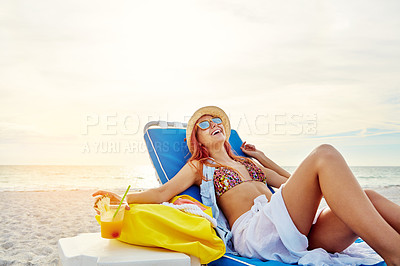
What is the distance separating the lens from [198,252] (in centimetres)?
182

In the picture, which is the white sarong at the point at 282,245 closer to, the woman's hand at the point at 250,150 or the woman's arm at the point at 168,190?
the woman's arm at the point at 168,190

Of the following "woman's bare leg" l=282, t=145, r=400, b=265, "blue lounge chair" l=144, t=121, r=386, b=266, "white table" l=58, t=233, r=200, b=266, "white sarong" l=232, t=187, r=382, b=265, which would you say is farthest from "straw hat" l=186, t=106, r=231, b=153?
"white table" l=58, t=233, r=200, b=266

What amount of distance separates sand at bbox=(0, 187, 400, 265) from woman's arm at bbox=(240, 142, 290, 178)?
2.10 metres

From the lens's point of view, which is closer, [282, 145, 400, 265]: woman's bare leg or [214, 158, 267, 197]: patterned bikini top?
[282, 145, 400, 265]: woman's bare leg

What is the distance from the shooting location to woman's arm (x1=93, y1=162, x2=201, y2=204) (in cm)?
219

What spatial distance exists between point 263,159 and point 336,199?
1.47m

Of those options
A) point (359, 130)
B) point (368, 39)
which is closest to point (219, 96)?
point (368, 39)

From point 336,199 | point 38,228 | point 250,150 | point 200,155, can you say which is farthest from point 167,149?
point 38,228

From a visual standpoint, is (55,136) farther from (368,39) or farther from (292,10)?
(368,39)

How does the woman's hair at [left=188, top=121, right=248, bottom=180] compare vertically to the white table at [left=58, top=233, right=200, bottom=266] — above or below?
above

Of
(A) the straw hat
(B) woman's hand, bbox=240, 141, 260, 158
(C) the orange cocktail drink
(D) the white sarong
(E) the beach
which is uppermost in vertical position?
(A) the straw hat

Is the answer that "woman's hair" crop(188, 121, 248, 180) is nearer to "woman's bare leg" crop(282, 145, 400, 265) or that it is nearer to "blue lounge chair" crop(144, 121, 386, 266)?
"blue lounge chair" crop(144, 121, 386, 266)

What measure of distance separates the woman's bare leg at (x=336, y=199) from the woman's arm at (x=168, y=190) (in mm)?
824

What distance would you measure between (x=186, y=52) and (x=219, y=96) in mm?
Answer: 2279
